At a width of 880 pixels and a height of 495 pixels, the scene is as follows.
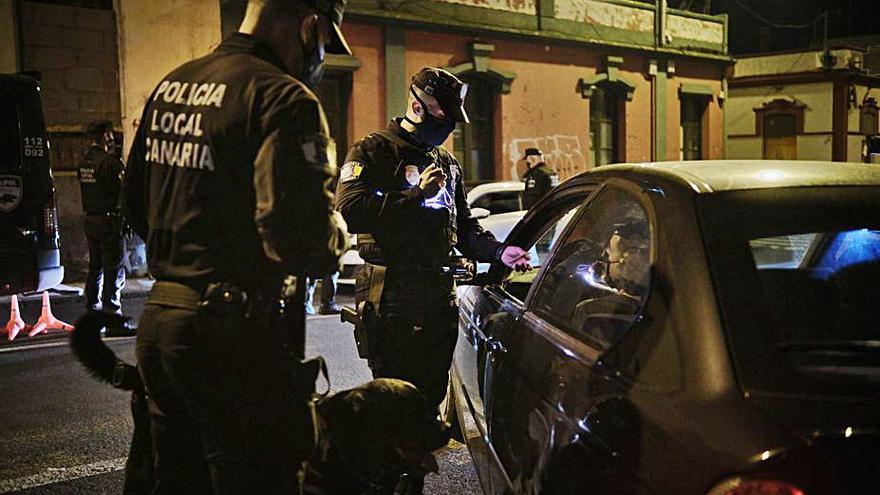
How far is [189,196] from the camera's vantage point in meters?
2.12

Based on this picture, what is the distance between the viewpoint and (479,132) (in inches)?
639

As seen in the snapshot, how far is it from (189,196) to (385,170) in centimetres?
148

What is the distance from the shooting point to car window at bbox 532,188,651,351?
2.50 meters

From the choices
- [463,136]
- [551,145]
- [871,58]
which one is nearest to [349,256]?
[871,58]

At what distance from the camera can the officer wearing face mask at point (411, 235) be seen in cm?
338

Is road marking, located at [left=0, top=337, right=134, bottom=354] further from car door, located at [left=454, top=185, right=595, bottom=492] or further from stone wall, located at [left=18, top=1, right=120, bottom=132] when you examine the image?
stone wall, located at [left=18, top=1, right=120, bottom=132]

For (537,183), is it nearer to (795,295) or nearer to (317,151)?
(795,295)

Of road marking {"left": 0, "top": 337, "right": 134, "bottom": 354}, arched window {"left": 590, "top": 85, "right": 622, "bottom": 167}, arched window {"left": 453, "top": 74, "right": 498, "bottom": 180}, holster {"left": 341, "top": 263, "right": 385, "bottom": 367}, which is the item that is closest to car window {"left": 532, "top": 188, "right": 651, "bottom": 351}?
holster {"left": 341, "top": 263, "right": 385, "bottom": 367}

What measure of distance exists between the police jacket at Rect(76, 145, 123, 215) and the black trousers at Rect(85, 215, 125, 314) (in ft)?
0.34

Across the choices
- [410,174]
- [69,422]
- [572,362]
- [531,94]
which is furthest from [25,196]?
[531,94]

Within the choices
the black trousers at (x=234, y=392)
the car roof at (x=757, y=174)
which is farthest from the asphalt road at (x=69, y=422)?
the car roof at (x=757, y=174)

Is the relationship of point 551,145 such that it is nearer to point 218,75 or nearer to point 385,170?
point 385,170

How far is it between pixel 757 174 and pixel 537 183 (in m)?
8.06

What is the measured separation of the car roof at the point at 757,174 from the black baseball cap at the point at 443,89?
1068mm
